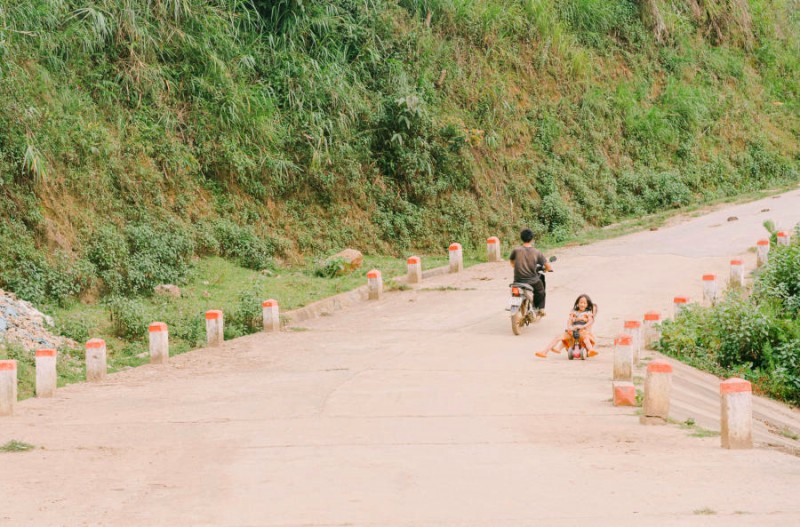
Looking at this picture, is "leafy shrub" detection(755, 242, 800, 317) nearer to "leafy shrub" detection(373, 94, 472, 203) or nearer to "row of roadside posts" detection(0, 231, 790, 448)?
"row of roadside posts" detection(0, 231, 790, 448)

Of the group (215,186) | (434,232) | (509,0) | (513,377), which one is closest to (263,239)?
(215,186)

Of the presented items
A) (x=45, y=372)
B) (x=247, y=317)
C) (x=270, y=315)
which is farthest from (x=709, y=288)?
(x=45, y=372)

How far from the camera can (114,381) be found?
13281 mm

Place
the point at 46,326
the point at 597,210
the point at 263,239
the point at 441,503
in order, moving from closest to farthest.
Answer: the point at 441,503
the point at 46,326
the point at 263,239
the point at 597,210

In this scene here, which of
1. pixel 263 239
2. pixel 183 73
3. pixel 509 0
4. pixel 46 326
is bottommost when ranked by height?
pixel 46 326

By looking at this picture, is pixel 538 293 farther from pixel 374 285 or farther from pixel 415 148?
pixel 415 148

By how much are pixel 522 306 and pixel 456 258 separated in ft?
20.4

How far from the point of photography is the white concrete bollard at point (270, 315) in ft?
53.4

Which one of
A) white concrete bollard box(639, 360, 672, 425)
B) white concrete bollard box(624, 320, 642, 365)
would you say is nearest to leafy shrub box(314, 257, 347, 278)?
white concrete bollard box(624, 320, 642, 365)

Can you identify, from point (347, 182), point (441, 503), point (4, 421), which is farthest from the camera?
point (347, 182)

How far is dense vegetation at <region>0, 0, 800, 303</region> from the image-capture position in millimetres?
18359

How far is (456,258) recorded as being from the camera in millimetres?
21844

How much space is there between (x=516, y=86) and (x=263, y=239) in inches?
452

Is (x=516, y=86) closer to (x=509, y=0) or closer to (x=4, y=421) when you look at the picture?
(x=509, y=0)
